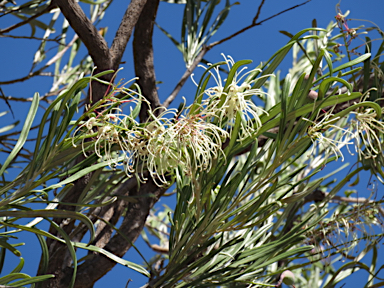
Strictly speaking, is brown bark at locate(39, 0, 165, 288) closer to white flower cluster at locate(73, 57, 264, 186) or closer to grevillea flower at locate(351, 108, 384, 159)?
white flower cluster at locate(73, 57, 264, 186)

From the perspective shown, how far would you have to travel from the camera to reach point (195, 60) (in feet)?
1.83

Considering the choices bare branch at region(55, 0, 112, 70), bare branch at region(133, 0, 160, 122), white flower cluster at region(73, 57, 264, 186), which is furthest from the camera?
bare branch at region(133, 0, 160, 122)

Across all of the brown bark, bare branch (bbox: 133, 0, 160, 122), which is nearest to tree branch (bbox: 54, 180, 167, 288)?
the brown bark

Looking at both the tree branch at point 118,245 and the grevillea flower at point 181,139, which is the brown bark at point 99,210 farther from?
the grevillea flower at point 181,139

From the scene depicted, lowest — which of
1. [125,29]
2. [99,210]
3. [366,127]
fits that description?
[366,127]

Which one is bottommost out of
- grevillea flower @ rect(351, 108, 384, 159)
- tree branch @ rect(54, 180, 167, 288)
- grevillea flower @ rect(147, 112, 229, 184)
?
grevillea flower @ rect(351, 108, 384, 159)

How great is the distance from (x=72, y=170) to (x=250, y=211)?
0.44 ft

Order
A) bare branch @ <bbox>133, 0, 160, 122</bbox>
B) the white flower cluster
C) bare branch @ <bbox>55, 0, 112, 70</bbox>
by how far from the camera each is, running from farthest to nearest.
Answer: bare branch @ <bbox>133, 0, 160, 122</bbox> → bare branch @ <bbox>55, 0, 112, 70</bbox> → the white flower cluster

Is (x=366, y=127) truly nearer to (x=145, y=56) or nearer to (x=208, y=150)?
(x=208, y=150)

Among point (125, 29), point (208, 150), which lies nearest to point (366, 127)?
point (208, 150)

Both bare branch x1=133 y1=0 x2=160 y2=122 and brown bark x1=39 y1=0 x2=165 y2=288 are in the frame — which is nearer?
brown bark x1=39 y1=0 x2=165 y2=288

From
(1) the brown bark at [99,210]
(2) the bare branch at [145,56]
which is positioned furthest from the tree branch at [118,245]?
(2) the bare branch at [145,56]

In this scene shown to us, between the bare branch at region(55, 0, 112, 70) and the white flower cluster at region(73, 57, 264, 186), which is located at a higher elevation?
the bare branch at region(55, 0, 112, 70)

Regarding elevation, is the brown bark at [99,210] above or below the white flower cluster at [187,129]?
above
